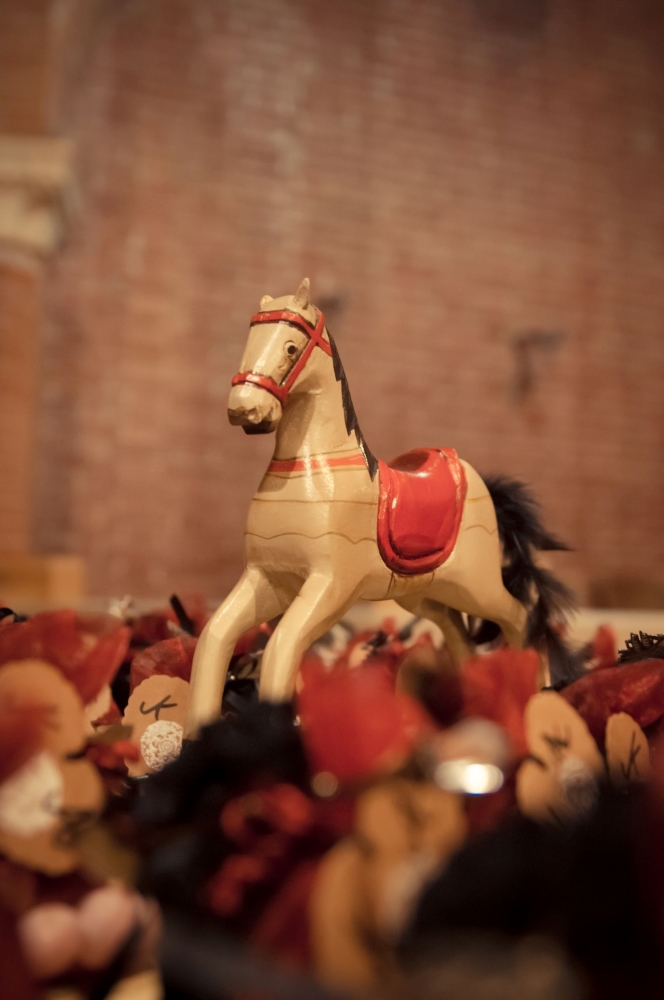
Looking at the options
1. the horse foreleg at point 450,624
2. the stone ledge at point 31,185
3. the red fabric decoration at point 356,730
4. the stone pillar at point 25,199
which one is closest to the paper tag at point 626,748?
the red fabric decoration at point 356,730

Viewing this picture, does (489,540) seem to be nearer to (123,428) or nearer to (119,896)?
(119,896)

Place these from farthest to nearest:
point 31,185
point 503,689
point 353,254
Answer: point 353,254 → point 31,185 → point 503,689

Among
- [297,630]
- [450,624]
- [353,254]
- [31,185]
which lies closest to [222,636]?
[297,630]

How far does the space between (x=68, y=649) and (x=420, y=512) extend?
11.1 inches

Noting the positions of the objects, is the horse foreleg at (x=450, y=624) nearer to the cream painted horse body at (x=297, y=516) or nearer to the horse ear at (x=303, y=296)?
the cream painted horse body at (x=297, y=516)

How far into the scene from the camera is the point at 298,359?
588 millimetres

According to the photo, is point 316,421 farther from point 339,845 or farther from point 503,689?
point 339,845

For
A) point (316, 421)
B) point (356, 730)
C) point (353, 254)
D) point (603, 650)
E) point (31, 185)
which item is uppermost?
point (31, 185)

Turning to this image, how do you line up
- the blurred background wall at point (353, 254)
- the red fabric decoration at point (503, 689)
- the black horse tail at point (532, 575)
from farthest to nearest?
the blurred background wall at point (353, 254) → the black horse tail at point (532, 575) → the red fabric decoration at point (503, 689)

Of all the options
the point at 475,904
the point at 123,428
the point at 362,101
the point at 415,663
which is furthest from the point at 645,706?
the point at 362,101

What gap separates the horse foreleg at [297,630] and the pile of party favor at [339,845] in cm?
10

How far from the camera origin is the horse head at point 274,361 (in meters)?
0.55

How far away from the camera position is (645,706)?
0.53m

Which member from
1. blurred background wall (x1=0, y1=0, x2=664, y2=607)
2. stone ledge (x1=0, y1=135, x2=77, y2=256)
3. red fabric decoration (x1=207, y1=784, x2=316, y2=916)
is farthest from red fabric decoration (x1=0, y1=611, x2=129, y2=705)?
stone ledge (x1=0, y1=135, x2=77, y2=256)
